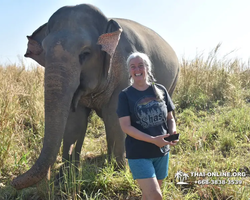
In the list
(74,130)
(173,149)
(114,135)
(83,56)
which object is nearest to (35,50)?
(83,56)

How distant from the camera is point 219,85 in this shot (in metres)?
7.20

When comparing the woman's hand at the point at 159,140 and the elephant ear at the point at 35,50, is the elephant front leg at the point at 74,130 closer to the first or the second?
the elephant ear at the point at 35,50

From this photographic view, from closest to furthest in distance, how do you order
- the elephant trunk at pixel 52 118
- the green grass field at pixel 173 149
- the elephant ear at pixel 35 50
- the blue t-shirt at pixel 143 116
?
1. the blue t-shirt at pixel 143 116
2. the elephant trunk at pixel 52 118
3. the green grass field at pixel 173 149
4. the elephant ear at pixel 35 50

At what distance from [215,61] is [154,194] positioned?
23.3 feet

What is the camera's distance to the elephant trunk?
2.29m

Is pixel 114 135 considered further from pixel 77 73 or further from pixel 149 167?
pixel 149 167

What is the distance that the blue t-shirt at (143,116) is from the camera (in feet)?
6.40

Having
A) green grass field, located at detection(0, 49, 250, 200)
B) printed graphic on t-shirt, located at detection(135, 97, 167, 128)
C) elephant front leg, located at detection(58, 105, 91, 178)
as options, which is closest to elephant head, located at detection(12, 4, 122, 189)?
green grass field, located at detection(0, 49, 250, 200)

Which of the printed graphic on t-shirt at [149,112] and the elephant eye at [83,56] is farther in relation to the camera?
the elephant eye at [83,56]

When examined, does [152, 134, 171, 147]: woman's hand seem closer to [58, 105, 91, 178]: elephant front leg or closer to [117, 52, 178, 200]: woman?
[117, 52, 178, 200]: woman

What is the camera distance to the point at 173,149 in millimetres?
3973

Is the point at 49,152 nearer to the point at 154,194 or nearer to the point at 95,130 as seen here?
the point at 154,194

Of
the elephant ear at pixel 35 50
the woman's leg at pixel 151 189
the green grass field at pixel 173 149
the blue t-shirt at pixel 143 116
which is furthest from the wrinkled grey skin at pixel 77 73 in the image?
the woman's leg at pixel 151 189

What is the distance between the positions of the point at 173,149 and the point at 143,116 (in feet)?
7.10
